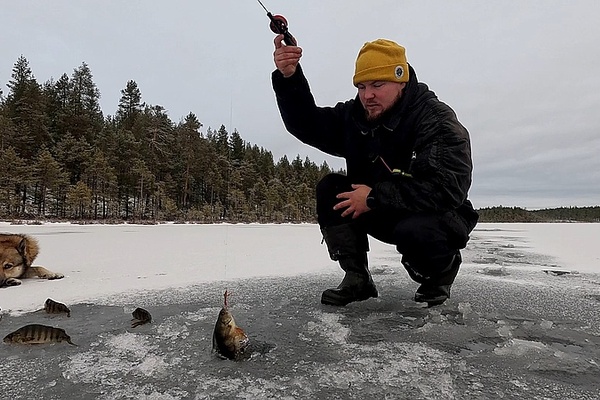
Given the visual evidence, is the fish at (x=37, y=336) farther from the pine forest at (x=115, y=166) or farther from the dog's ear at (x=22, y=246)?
the pine forest at (x=115, y=166)

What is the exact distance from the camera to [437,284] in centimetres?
224

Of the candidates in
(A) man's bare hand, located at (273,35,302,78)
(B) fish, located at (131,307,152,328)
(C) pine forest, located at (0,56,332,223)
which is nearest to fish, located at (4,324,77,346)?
(B) fish, located at (131,307,152,328)

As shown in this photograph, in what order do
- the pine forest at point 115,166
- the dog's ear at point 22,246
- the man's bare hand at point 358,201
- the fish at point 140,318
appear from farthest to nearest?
1. the pine forest at point 115,166
2. the dog's ear at point 22,246
3. the man's bare hand at point 358,201
4. the fish at point 140,318

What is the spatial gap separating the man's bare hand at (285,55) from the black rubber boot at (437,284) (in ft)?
4.40

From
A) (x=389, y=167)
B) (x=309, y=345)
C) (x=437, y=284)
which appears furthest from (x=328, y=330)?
(x=389, y=167)

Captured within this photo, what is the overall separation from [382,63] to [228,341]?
64.1 inches

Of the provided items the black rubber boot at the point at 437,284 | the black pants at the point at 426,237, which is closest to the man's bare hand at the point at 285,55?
the black pants at the point at 426,237

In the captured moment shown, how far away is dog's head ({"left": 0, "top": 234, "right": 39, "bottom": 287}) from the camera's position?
10.1ft

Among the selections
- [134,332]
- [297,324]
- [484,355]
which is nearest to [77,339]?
[134,332]

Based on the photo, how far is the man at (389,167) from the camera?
2.05 meters

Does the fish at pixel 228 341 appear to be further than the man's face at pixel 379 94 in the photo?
No

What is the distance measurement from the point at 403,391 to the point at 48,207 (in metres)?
41.6

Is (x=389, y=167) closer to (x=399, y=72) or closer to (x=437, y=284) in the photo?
(x=399, y=72)

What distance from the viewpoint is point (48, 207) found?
118 feet
